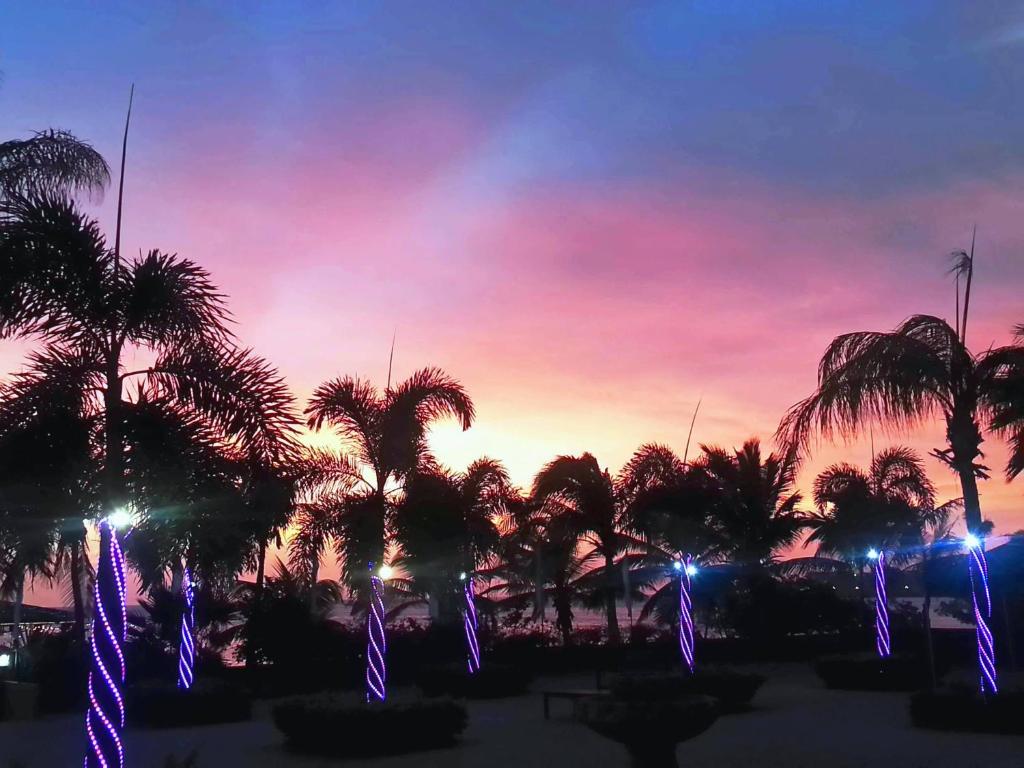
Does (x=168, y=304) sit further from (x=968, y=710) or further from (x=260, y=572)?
(x=260, y=572)

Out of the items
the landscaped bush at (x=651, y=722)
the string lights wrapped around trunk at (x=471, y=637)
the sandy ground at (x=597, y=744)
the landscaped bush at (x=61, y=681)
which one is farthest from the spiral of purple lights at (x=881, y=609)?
the landscaped bush at (x=61, y=681)

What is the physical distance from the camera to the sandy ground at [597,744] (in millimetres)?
12046

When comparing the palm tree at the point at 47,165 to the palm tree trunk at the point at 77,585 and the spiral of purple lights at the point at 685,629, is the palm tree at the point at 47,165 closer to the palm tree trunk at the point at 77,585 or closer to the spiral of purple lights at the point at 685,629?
the palm tree trunk at the point at 77,585

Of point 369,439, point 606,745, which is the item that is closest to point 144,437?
point 606,745

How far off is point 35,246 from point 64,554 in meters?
3.74

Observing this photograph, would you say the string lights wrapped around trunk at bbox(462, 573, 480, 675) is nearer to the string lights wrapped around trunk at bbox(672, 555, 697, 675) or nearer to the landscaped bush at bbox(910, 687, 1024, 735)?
the string lights wrapped around trunk at bbox(672, 555, 697, 675)

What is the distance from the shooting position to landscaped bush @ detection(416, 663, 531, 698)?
2056 centimetres

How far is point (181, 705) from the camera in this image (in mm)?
16438

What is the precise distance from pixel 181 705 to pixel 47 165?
9457mm

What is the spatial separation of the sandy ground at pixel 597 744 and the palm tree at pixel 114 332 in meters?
3.93

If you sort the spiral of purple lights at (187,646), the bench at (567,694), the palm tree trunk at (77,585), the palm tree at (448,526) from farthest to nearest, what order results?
the palm tree at (448,526) < the spiral of purple lights at (187,646) < the bench at (567,694) < the palm tree trunk at (77,585)

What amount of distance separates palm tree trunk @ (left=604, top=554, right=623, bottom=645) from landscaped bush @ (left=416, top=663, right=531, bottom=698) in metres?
8.05

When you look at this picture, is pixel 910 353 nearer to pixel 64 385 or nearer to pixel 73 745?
pixel 64 385

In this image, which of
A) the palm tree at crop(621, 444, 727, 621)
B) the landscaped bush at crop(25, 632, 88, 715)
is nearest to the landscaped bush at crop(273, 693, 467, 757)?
the landscaped bush at crop(25, 632, 88, 715)
